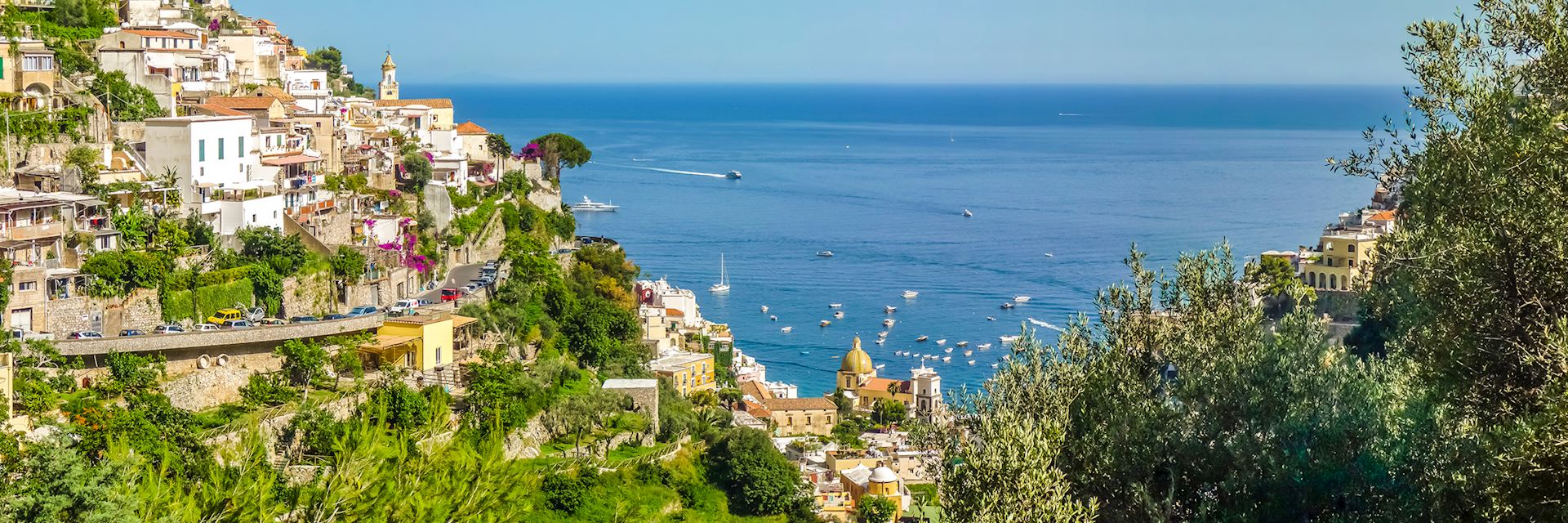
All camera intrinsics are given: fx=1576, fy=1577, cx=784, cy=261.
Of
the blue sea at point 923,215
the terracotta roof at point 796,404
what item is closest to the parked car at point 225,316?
the blue sea at point 923,215

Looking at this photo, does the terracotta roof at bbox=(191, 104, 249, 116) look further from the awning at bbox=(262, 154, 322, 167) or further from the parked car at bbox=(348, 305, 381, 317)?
the parked car at bbox=(348, 305, 381, 317)

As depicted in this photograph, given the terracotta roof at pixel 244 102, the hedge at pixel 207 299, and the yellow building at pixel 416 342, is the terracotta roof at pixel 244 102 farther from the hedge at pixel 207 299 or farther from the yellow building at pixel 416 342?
the hedge at pixel 207 299

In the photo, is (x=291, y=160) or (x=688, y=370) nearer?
(x=291, y=160)

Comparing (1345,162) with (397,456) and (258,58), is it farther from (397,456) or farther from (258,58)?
(258,58)

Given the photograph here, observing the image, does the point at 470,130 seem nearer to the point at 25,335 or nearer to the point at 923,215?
the point at 25,335

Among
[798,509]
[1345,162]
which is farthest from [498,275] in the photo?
[1345,162]

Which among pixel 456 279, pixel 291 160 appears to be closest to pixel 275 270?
pixel 291 160

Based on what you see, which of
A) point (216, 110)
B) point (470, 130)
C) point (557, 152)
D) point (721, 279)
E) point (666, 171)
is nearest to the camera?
point (216, 110)
